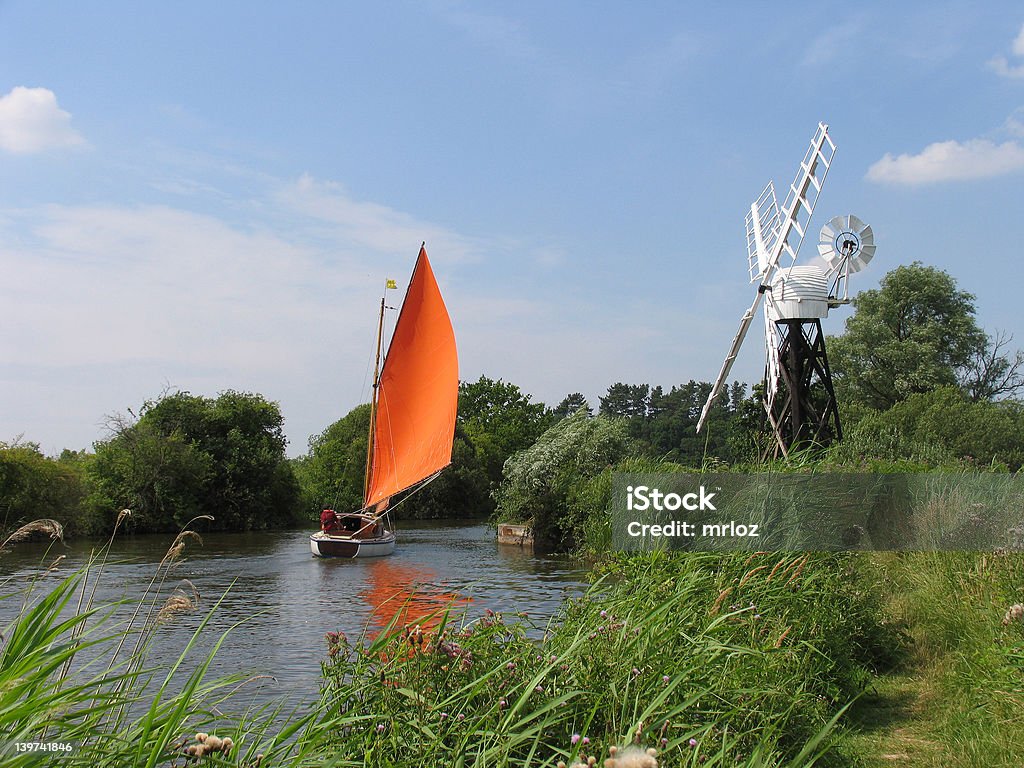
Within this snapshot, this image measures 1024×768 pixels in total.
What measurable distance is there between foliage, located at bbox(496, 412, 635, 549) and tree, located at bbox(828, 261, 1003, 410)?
1468 cm

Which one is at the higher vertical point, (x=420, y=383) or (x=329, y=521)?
(x=420, y=383)

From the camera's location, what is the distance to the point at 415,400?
2947 centimetres

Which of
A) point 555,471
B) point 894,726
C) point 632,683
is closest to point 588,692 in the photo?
point 632,683

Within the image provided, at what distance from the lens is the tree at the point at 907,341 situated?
40.3 m

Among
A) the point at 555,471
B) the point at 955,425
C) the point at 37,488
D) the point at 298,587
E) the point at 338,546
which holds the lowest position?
the point at 298,587

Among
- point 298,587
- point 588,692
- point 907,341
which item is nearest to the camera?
point 588,692

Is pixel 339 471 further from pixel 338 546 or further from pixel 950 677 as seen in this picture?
pixel 950 677

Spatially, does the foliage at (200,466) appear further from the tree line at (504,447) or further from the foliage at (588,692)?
the foliage at (588,692)

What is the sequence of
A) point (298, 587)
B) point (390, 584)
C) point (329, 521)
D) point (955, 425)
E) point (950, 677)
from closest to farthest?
point (950, 677)
point (298, 587)
point (390, 584)
point (329, 521)
point (955, 425)

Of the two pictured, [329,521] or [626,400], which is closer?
[329,521]

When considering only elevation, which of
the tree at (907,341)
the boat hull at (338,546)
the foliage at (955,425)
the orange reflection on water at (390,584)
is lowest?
the orange reflection on water at (390,584)

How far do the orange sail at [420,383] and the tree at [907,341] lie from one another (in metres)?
20.7

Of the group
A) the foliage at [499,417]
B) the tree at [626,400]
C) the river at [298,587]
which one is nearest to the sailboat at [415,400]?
→ the river at [298,587]

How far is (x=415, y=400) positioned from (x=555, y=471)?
5.35 metres
